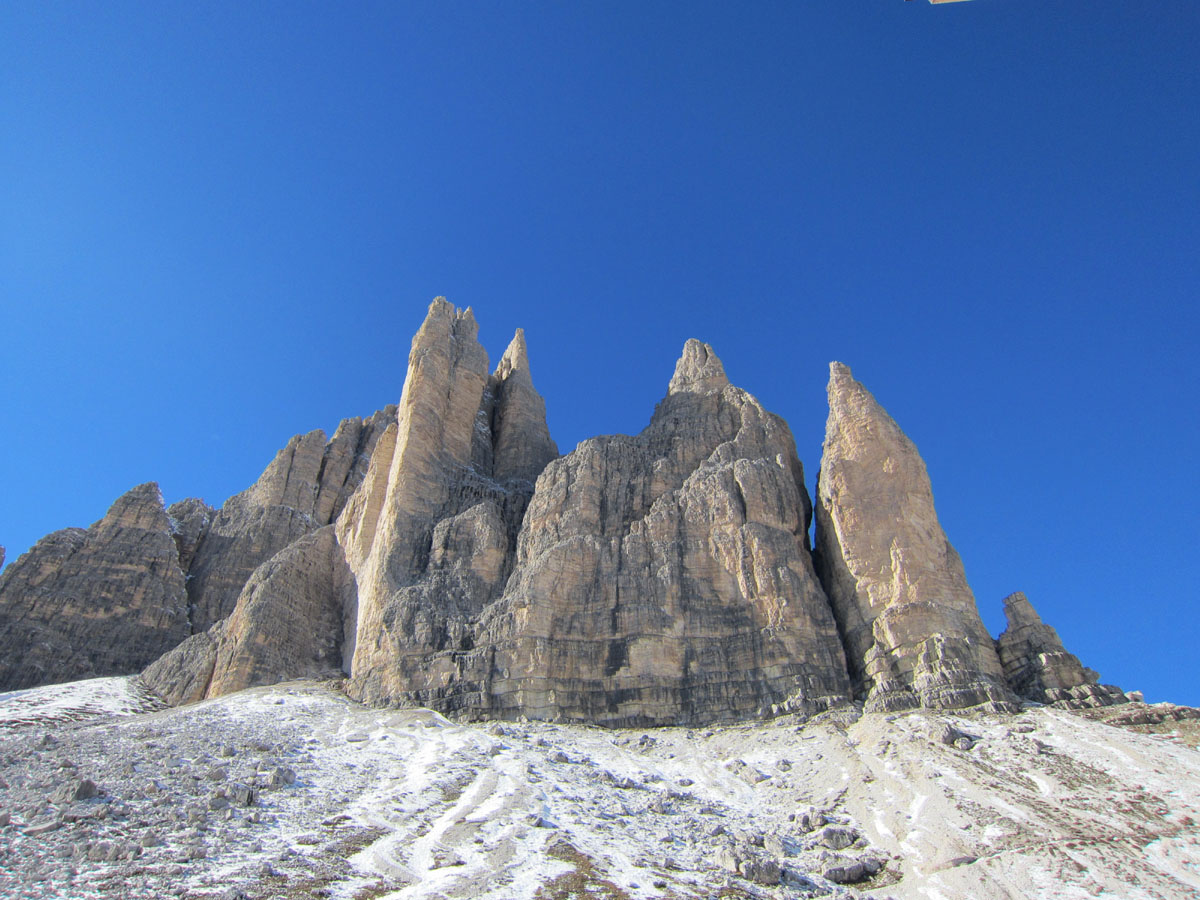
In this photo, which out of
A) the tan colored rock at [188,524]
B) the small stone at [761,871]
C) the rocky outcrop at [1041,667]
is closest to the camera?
the small stone at [761,871]

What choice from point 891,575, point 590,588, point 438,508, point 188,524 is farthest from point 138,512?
point 891,575

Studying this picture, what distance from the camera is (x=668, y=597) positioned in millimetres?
47844

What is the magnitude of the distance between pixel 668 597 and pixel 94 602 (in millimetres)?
53812

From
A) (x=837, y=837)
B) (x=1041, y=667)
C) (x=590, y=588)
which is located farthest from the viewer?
(x=590, y=588)

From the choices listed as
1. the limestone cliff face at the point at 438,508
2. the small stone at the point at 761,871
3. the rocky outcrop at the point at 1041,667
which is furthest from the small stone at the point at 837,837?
the limestone cliff face at the point at 438,508

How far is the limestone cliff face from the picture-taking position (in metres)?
48.8

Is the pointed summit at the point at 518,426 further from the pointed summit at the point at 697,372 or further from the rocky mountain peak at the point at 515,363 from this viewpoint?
the pointed summit at the point at 697,372

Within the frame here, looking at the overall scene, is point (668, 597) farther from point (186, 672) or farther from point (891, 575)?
point (186, 672)

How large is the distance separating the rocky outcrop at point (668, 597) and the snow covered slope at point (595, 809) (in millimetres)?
3289

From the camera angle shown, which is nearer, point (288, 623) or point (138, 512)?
point (288, 623)

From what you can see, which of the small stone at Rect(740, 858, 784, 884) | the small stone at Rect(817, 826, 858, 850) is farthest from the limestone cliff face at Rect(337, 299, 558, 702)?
the small stone at Rect(740, 858, 784, 884)

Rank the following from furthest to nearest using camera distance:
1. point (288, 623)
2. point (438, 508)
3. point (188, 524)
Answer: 1. point (188, 524)
2. point (438, 508)
3. point (288, 623)

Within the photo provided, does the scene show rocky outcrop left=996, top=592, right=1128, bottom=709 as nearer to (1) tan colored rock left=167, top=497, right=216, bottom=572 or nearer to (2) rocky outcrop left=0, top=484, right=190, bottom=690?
(2) rocky outcrop left=0, top=484, right=190, bottom=690

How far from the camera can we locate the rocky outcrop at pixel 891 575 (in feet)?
130
